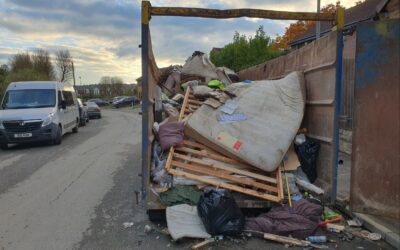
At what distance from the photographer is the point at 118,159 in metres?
10.1

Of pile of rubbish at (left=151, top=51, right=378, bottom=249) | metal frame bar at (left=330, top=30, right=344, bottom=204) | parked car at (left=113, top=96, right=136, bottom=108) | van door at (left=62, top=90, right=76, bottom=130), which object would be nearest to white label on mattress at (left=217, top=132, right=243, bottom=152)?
pile of rubbish at (left=151, top=51, right=378, bottom=249)

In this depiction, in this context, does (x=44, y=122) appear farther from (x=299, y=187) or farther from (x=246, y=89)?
(x=299, y=187)

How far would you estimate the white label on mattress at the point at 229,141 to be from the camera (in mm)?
Answer: 5688

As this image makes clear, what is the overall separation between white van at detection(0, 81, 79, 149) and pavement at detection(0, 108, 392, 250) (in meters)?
2.51

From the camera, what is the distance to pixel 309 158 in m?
6.08

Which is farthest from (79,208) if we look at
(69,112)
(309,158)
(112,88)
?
(112,88)

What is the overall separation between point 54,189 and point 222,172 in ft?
10.9

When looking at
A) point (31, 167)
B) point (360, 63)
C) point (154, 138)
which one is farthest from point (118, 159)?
point (360, 63)

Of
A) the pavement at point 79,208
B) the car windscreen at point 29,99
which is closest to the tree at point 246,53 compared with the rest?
the car windscreen at point 29,99

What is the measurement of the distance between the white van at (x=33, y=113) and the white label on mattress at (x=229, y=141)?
8958mm

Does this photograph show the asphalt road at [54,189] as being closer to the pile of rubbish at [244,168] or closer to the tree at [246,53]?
the pile of rubbish at [244,168]

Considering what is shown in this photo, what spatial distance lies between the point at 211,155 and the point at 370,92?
2.44m

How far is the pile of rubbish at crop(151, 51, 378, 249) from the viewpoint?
4582 millimetres

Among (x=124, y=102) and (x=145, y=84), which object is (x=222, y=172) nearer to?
(x=145, y=84)
